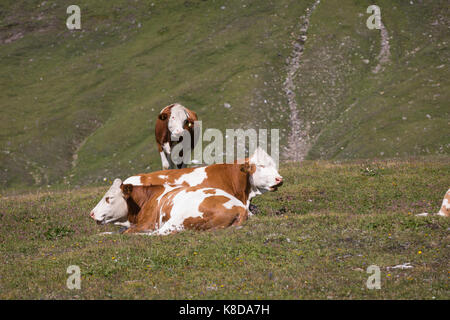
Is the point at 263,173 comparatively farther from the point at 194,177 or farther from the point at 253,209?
the point at 194,177

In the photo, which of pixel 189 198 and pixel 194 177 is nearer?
pixel 189 198

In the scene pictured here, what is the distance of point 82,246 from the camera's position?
14.2m

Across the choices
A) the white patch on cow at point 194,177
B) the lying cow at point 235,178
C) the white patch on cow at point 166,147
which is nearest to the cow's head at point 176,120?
the white patch on cow at point 166,147

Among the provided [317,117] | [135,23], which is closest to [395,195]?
[317,117]

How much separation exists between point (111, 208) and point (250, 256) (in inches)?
238

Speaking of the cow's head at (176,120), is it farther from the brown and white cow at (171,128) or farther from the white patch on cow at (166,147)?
the white patch on cow at (166,147)

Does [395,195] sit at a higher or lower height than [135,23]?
lower

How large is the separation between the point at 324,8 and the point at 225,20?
13.5 m

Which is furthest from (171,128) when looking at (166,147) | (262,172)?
(262,172)

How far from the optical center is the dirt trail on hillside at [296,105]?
51.9 m

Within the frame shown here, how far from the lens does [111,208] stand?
16328 mm
